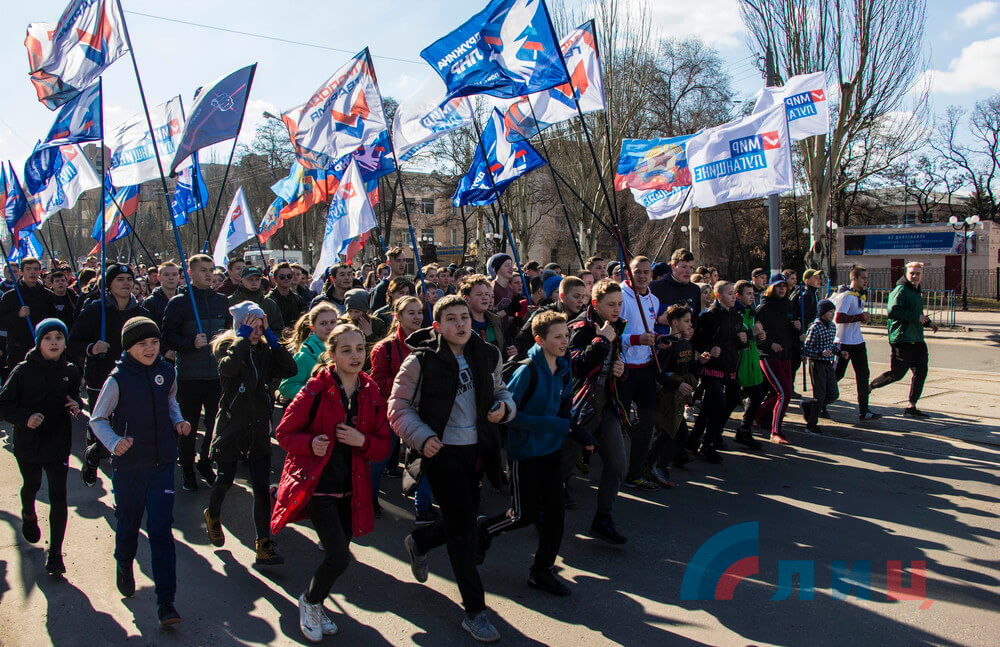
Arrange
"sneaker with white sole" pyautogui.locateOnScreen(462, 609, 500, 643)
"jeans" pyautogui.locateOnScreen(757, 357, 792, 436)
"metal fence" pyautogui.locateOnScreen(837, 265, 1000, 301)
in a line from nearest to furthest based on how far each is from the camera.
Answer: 1. "sneaker with white sole" pyautogui.locateOnScreen(462, 609, 500, 643)
2. "jeans" pyautogui.locateOnScreen(757, 357, 792, 436)
3. "metal fence" pyautogui.locateOnScreen(837, 265, 1000, 301)

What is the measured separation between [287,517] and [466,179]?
7.22 metres

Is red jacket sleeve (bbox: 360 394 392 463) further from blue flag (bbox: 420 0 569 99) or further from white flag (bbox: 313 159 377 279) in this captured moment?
white flag (bbox: 313 159 377 279)

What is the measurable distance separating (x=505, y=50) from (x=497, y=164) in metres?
2.56

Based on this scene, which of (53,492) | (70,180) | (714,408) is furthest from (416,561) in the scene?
(70,180)

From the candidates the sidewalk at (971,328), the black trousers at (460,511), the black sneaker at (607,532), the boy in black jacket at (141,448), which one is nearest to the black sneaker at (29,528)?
the boy in black jacket at (141,448)

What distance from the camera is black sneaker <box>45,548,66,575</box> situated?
4.36 meters

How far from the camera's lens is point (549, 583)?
396 centimetres

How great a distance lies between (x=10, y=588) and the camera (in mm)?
4246

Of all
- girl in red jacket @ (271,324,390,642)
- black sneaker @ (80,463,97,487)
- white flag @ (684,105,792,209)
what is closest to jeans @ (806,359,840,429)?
white flag @ (684,105,792,209)

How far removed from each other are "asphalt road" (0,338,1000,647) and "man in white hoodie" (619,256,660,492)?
0.76 feet

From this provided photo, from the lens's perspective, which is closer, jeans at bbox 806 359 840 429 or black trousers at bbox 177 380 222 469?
black trousers at bbox 177 380 222 469

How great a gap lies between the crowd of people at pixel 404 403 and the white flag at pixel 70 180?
4104 millimetres

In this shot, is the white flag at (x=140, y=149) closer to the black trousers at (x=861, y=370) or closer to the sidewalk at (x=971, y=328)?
the black trousers at (x=861, y=370)

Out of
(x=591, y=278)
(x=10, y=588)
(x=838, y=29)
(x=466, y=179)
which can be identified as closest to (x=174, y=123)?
(x=466, y=179)
